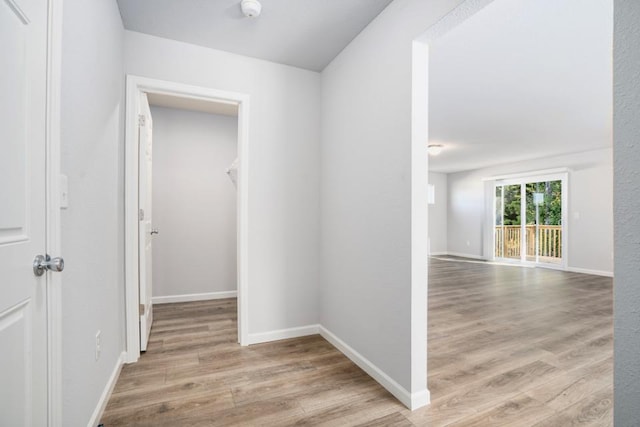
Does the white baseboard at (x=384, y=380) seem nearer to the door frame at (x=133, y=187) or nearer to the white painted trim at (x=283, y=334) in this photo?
the white painted trim at (x=283, y=334)

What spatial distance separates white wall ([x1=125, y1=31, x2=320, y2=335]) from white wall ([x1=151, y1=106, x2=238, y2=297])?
151cm

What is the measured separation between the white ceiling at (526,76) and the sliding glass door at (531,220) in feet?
4.95

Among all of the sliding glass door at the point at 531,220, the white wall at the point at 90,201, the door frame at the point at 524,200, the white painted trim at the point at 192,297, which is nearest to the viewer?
the white wall at the point at 90,201

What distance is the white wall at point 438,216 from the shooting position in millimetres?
9109

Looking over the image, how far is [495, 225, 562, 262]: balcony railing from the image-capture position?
679 cm

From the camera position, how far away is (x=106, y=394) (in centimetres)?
173

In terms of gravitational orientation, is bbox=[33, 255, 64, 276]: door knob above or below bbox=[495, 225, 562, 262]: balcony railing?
above

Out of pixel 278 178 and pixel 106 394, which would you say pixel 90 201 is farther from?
pixel 278 178

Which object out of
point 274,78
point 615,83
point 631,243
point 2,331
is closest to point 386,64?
point 274,78

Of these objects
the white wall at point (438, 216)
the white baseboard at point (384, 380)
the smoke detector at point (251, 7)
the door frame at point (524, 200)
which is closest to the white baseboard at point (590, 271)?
the door frame at point (524, 200)

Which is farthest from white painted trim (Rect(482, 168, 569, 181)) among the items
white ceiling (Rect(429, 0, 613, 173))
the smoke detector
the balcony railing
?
the smoke detector

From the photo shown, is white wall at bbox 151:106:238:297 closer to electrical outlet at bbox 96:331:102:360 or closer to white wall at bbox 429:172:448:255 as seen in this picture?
electrical outlet at bbox 96:331:102:360

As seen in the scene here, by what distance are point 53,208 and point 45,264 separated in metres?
0.20

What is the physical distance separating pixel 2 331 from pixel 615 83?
1.84 m
